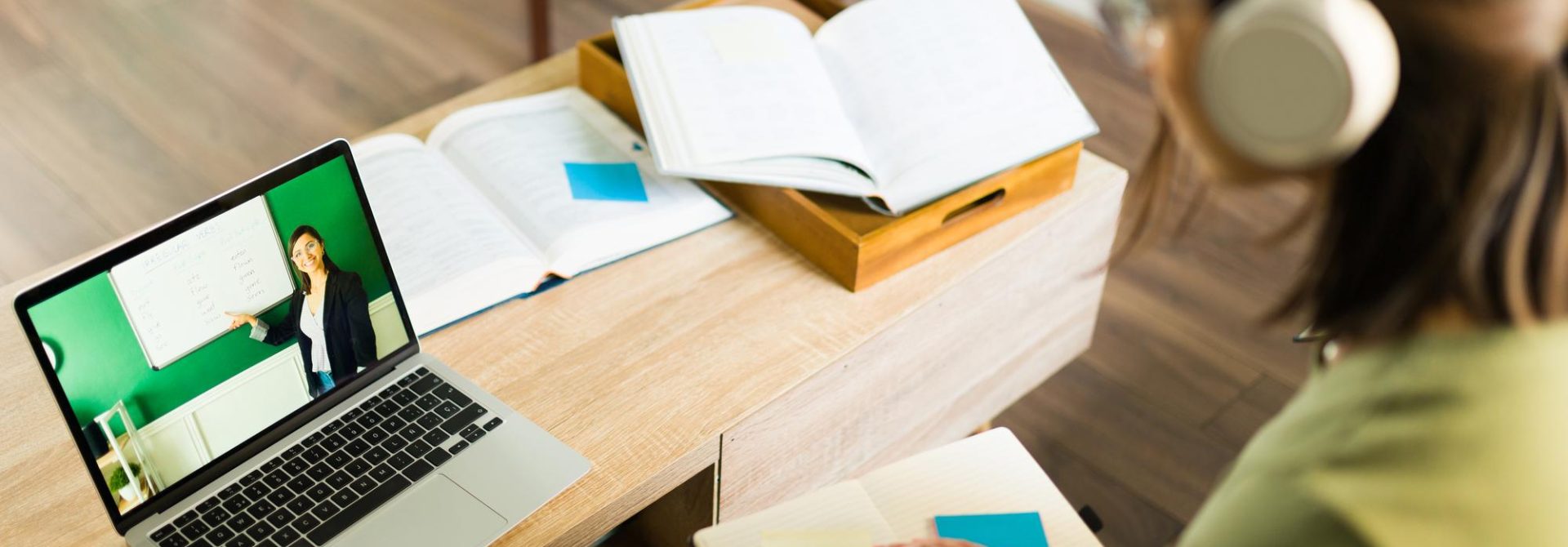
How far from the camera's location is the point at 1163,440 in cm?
184

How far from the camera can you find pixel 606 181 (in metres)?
1.31

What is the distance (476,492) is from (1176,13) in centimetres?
62

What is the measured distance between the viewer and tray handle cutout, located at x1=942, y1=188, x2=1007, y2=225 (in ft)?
4.19

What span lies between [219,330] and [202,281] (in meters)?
0.04

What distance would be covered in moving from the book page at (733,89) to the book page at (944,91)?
3 centimetres

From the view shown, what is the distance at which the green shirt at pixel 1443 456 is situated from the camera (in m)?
0.54

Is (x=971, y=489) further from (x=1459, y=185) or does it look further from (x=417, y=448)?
(x=1459, y=185)

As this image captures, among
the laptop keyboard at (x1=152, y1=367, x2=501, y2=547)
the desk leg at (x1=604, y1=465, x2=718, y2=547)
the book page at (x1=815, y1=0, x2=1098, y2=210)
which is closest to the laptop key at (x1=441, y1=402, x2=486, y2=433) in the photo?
the laptop keyboard at (x1=152, y1=367, x2=501, y2=547)

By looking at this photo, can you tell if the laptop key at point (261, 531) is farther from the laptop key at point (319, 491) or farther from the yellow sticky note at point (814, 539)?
the yellow sticky note at point (814, 539)

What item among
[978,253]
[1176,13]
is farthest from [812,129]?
[1176,13]

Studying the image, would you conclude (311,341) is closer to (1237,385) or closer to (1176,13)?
(1176,13)

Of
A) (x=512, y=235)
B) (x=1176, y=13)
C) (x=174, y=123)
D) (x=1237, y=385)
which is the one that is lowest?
(x=1237, y=385)

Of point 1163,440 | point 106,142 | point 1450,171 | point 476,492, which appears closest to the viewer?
point 1450,171

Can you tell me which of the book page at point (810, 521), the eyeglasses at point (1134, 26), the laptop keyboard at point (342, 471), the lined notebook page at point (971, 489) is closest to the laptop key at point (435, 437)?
the laptop keyboard at point (342, 471)
